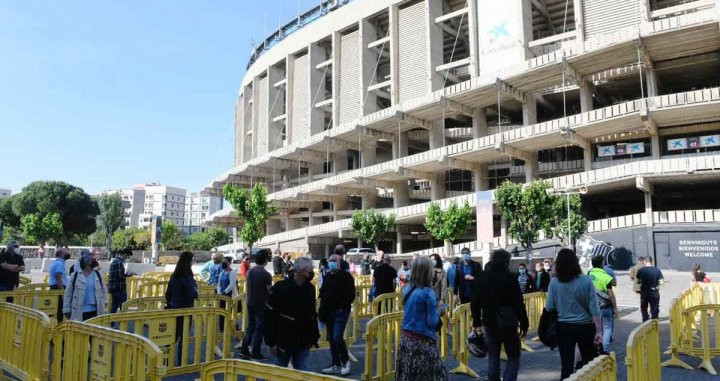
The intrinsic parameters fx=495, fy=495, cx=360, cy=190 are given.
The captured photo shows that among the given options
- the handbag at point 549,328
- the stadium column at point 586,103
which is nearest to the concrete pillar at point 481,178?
the stadium column at point 586,103

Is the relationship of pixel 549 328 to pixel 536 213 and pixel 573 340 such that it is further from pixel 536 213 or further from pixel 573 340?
pixel 536 213

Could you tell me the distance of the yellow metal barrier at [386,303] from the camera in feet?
28.4

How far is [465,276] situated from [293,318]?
6.54m

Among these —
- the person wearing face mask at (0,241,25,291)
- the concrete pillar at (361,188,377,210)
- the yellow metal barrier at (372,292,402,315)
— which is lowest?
the yellow metal barrier at (372,292,402,315)

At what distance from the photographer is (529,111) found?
37.2 meters

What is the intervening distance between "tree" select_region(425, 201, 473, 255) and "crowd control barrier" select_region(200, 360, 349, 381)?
107ft

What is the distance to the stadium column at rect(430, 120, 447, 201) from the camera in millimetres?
42688

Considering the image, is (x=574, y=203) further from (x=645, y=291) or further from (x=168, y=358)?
(x=168, y=358)

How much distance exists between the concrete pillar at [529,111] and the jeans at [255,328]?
32668mm

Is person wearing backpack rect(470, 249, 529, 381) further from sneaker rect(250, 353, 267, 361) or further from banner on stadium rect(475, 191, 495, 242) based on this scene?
banner on stadium rect(475, 191, 495, 242)

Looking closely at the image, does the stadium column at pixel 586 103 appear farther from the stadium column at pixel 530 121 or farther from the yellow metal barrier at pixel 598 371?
the yellow metal barrier at pixel 598 371

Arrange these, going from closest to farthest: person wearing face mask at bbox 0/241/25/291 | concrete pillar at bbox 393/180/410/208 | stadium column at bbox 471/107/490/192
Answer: person wearing face mask at bbox 0/241/25/291 < stadium column at bbox 471/107/490/192 < concrete pillar at bbox 393/180/410/208

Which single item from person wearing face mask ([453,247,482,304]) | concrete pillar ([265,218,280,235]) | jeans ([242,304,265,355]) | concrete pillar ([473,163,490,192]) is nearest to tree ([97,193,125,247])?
concrete pillar ([265,218,280,235])

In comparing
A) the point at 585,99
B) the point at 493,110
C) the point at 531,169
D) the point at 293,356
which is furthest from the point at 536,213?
the point at 293,356
